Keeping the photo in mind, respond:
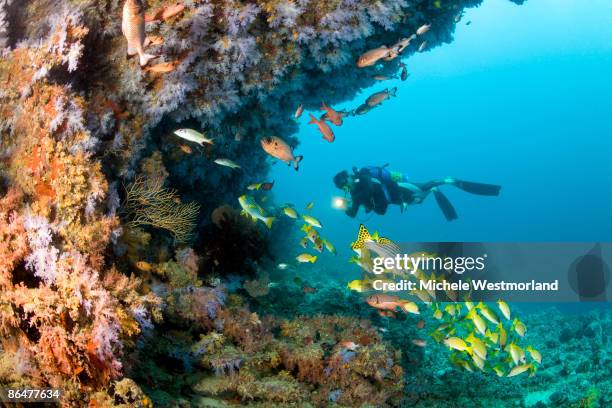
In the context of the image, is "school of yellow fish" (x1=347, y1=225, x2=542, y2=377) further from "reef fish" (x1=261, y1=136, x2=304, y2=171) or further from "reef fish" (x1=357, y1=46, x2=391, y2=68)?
"reef fish" (x1=357, y1=46, x2=391, y2=68)

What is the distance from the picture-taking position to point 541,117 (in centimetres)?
11225

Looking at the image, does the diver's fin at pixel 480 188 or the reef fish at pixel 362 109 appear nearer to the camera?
the reef fish at pixel 362 109

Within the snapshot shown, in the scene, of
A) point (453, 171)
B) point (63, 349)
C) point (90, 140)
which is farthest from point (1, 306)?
point (453, 171)

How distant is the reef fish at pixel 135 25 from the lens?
320cm

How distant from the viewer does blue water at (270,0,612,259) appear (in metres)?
88.7

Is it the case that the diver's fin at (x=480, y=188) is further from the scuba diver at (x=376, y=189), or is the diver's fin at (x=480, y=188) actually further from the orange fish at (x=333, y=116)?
the orange fish at (x=333, y=116)

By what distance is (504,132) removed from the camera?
11906 cm

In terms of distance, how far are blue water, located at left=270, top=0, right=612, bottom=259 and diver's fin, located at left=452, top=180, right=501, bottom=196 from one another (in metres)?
66.8

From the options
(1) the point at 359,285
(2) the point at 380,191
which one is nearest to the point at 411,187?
(2) the point at 380,191

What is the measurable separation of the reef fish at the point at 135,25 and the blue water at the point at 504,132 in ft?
249

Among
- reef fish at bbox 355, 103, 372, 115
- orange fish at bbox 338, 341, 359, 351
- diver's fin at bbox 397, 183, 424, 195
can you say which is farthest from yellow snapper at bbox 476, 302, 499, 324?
reef fish at bbox 355, 103, 372, 115

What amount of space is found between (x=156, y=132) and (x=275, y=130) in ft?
6.86

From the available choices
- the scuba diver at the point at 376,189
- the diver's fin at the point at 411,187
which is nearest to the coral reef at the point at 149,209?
the scuba diver at the point at 376,189

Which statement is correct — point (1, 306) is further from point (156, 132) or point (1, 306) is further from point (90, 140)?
point (156, 132)
